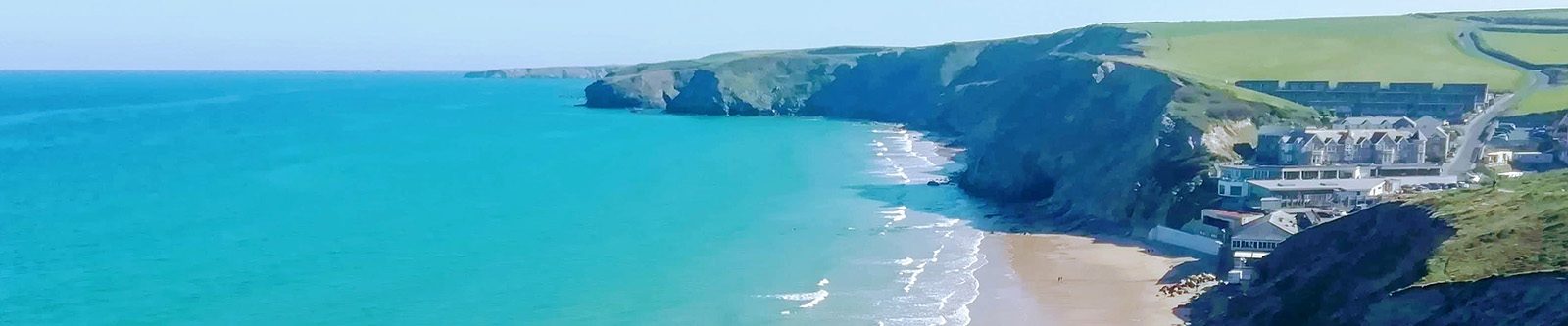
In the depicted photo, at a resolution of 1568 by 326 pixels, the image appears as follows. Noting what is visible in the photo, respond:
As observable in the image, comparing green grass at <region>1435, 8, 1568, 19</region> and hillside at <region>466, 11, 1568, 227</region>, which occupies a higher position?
green grass at <region>1435, 8, 1568, 19</region>

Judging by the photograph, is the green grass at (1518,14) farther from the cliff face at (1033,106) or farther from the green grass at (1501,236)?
the green grass at (1501,236)

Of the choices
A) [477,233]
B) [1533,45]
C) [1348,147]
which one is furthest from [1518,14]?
[477,233]

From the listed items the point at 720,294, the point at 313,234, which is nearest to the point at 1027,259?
the point at 720,294

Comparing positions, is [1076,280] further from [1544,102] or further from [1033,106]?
[1033,106]

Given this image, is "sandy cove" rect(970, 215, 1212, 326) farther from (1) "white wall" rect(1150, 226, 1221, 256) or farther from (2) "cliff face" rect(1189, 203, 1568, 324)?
(2) "cliff face" rect(1189, 203, 1568, 324)

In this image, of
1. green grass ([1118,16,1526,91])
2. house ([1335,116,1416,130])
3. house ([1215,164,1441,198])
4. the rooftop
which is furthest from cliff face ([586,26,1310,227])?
green grass ([1118,16,1526,91])

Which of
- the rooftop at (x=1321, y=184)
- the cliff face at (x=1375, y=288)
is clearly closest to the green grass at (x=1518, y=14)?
the rooftop at (x=1321, y=184)

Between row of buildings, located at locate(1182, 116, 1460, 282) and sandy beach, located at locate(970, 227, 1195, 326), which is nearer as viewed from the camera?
sandy beach, located at locate(970, 227, 1195, 326)
